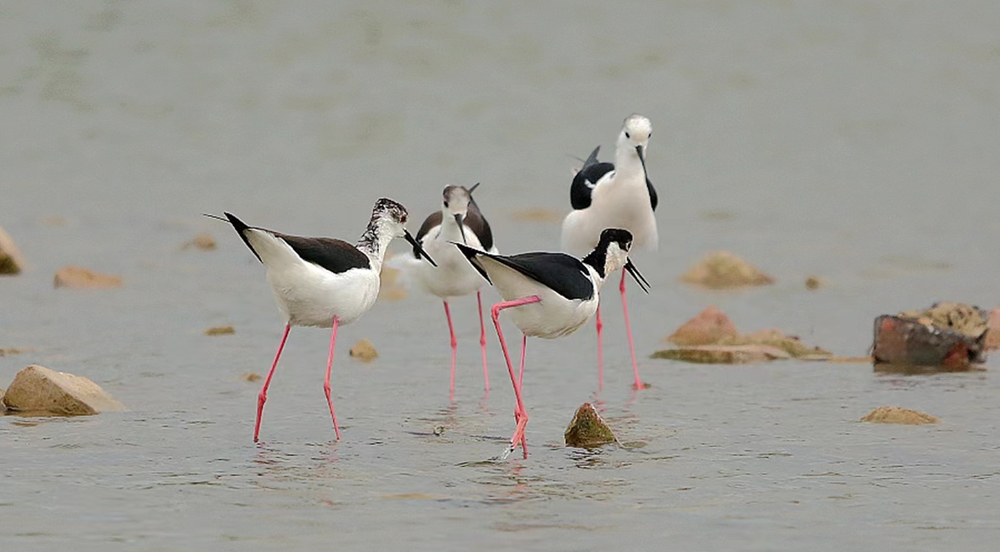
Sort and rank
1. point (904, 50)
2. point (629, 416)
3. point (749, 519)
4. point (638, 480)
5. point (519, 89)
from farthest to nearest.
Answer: point (904, 50), point (519, 89), point (629, 416), point (638, 480), point (749, 519)

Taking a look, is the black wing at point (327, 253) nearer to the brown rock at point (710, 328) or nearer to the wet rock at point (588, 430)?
the wet rock at point (588, 430)

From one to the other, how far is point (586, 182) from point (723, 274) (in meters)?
2.17

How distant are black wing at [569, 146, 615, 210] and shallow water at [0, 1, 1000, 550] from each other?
0.78 m

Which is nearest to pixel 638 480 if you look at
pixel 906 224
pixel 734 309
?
pixel 734 309

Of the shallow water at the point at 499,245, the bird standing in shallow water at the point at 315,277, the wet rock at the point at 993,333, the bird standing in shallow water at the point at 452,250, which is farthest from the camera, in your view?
the wet rock at the point at 993,333

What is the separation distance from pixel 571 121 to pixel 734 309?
682cm

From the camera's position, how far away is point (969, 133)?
15.9 metres

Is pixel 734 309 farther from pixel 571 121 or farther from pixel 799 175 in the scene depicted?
pixel 571 121

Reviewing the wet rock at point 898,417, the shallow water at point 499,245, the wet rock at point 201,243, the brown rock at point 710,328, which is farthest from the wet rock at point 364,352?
the wet rock at point 201,243

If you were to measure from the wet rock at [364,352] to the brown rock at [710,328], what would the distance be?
67.7 inches

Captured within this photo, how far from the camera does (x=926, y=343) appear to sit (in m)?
7.84

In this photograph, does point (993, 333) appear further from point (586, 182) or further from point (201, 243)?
point (201, 243)

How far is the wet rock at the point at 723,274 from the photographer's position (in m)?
10.6

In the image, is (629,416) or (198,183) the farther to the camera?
(198,183)
